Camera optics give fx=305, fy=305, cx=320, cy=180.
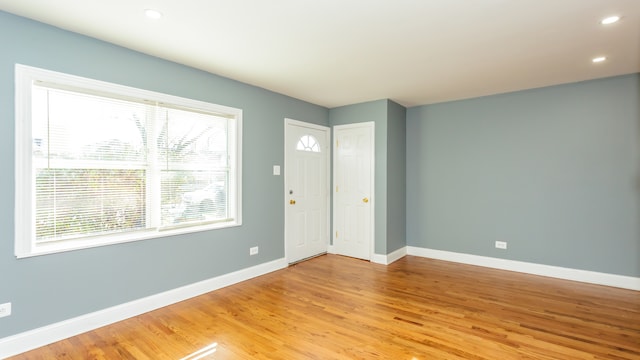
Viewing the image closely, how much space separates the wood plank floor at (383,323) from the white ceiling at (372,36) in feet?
8.51

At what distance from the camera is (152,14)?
2324 millimetres

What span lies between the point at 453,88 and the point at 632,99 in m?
2.05

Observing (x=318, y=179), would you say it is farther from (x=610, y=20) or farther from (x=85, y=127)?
(x=610, y=20)

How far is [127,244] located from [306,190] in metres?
2.71

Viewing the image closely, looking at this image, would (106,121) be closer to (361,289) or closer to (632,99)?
(361,289)

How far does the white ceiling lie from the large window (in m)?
0.53

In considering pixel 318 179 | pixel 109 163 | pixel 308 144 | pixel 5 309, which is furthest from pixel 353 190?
pixel 5 309

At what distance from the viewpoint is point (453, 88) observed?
426 cm

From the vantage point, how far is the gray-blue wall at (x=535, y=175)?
3.80 metres

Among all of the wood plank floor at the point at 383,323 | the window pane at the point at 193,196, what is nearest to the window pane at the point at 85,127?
the window pane at the point at 193,196

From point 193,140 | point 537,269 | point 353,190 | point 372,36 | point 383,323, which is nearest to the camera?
point 372,36

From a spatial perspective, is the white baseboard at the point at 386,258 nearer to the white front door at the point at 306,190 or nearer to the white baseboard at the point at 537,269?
the white baseboard at the point at 537,269

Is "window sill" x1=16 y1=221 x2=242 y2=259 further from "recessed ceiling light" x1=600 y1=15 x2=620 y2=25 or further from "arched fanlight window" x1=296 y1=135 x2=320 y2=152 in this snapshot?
"recessed ceiling light" x1=600 y1=15 x2=620 y2=25

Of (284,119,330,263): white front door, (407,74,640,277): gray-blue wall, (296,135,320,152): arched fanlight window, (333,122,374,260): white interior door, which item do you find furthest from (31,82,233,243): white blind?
(407,74,640,277): gray-blue wall
